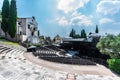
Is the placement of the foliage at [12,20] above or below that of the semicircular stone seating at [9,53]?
above

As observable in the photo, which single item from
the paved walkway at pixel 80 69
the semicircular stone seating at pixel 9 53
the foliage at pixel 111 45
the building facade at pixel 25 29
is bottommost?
the paved walkway at pixel 80 69

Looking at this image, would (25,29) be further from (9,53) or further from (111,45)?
(111,45)

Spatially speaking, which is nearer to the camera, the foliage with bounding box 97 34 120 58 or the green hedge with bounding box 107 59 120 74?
the green hedge with bounding box 107 59 120 74

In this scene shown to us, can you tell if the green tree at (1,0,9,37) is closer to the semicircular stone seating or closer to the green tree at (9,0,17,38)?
the green tree at (9,0,17,38)

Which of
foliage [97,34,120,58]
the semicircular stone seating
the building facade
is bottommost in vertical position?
the semicircular stone seating

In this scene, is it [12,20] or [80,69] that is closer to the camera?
[80,69]

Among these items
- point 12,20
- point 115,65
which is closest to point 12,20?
point 12,20

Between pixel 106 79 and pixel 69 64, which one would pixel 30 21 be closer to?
pixel 69 64

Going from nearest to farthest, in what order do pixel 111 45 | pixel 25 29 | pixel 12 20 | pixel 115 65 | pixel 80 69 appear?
pixel 80 69 → pixel 115 65 → pixel 111 45 → pixel 12 20 → pixel 25 29

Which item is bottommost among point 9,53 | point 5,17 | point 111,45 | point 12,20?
point 9,53

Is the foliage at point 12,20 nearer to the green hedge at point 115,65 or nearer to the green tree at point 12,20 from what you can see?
the green tree at point 12,20

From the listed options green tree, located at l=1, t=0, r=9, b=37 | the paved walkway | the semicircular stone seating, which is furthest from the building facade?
the paved walkway

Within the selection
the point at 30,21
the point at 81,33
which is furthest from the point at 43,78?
the point at 81,33

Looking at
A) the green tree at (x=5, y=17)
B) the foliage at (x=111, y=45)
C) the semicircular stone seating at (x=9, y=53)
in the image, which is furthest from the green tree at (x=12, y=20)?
the foliage at (x=111, y=45)
